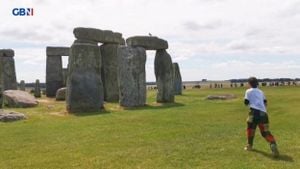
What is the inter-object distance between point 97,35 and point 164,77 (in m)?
5.22

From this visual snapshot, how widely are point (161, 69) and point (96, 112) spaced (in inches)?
295

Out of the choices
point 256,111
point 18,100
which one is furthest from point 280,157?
point 18,100

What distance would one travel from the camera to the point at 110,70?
32.9 metres

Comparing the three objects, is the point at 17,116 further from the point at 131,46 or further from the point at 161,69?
the point at 161,69

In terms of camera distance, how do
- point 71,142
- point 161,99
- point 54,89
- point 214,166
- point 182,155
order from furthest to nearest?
point 54,89 → point 161,99 → point 71,142 → point 182,155 → point 214,166

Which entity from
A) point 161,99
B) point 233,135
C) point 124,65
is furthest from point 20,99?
point 233,135

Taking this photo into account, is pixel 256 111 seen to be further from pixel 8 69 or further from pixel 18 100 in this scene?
pixel 8 69

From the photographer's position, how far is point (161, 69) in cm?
3062

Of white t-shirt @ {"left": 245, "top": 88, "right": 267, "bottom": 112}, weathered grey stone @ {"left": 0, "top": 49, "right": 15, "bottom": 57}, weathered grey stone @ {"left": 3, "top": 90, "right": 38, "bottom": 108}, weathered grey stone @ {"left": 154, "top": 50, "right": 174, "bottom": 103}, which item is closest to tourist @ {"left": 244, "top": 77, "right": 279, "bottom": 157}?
white t-shirt @ {"left": 245, "top": 88, "right": 267, "bottom": 112}

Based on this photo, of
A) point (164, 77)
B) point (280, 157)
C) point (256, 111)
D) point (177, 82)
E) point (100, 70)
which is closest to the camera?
point (280, 157)

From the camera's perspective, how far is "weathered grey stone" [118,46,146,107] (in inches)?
1082

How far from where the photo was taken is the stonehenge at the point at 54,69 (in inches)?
1555

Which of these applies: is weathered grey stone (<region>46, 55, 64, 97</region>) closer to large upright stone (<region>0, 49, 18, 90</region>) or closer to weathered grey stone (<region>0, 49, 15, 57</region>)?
large upright stone (<region>0, 49, 18, 90</region>)

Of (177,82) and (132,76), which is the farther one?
(177,82)
